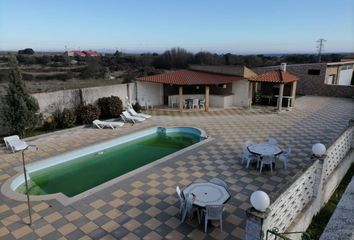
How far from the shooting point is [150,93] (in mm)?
19203

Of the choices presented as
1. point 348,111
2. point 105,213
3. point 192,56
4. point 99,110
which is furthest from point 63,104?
point 192,56

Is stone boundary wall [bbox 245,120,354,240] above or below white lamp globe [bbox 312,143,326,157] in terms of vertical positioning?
below

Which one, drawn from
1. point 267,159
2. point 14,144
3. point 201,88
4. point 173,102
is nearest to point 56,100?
point 14,144

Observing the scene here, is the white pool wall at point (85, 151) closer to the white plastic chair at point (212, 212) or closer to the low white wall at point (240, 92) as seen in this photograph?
the white plastic chair at point (212, 212)

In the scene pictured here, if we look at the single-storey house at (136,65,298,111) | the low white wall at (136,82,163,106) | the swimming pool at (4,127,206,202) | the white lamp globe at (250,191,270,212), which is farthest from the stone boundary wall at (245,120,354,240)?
the low white wall at (136,82,163,106)

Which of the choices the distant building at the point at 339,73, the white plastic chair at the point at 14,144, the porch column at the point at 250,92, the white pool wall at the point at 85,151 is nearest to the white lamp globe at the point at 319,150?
the white pool wall at the point at 85,151

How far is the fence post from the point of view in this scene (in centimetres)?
425

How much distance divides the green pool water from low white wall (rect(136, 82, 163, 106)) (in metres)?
5.62

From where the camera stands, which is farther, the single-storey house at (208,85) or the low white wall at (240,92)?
the low white wall at (240,92)

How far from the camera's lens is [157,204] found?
268 inches

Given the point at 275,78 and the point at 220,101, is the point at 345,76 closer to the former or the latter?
the point at 275,78

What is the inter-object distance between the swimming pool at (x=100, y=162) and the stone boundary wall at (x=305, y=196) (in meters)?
5.63

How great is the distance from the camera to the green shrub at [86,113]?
14.4 m

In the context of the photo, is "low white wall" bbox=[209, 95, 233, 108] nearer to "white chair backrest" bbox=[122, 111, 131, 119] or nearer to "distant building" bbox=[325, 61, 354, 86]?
"white chair backrest" bbox=[122, 111, 131, 119]
